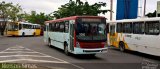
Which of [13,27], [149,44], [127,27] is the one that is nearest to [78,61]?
[149,44]

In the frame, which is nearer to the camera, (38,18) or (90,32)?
(90,32)

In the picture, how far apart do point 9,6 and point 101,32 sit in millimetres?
47008

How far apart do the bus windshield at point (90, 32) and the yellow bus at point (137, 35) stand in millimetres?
2973

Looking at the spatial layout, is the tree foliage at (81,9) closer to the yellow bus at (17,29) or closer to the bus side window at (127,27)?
the yellow bus at (17,29)

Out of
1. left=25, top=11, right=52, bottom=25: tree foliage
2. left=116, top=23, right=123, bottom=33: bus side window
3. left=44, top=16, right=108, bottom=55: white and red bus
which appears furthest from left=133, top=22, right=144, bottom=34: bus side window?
left=25, top=11, right=52, bottom=25: tree foliage

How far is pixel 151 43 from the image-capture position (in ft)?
67.3

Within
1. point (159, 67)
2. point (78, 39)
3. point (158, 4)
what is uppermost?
point (158, 4)

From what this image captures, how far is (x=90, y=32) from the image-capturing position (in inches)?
781

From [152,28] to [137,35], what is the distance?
90.4 inches

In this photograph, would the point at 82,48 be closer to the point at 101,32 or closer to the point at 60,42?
the point at 101,32

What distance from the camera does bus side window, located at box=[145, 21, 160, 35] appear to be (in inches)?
784

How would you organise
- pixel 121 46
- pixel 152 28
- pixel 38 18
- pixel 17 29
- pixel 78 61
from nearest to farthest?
1. pixel 78 61
2. pixel 152 28
3. pixel 121 46
4. pixel 17 29
5. pixel 38 18

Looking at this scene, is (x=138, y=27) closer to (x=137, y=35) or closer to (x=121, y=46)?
(x=137, y=35)

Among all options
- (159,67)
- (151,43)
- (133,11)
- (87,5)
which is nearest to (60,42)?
(151,43)
